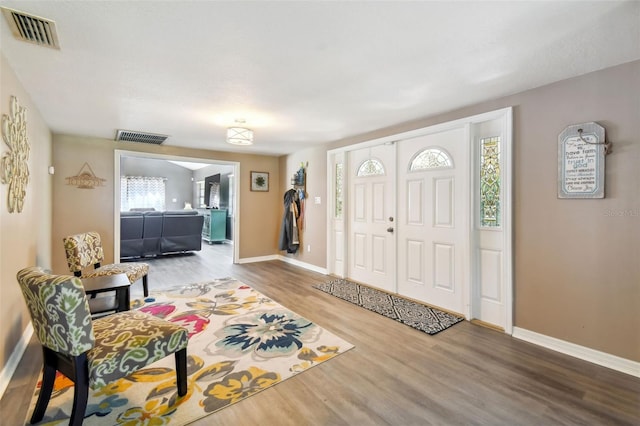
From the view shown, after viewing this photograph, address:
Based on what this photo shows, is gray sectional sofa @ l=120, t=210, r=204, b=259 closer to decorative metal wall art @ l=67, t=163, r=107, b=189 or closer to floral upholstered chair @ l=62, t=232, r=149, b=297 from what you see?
decorative metal wall art @ l=67, t=163, r=107, b=189

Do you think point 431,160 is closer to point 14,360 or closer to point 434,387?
point 434,387

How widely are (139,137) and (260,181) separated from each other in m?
2.32

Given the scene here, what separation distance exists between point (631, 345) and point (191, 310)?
398cm

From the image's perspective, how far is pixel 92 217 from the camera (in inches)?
177

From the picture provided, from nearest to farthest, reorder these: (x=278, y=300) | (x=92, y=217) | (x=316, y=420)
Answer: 1. (x=316, y=420)
2. (x=278, y=300)
3. (x=92, y=217)

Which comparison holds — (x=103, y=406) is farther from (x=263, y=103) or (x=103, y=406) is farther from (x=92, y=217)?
(x=92, y=217)

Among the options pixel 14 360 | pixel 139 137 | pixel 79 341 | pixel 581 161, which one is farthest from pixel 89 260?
pixel 581 161

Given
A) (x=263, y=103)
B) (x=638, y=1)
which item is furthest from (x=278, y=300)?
(x=638, y=1)

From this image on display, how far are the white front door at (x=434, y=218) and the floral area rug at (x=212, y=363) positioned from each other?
4.99ft

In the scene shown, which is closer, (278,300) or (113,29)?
(113,29)

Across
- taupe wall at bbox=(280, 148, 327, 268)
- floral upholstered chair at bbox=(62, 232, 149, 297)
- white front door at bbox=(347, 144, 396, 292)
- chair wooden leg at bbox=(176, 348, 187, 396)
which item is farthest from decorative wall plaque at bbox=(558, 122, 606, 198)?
floral upholstered chair at bbox=(62, 232, 149, 297)

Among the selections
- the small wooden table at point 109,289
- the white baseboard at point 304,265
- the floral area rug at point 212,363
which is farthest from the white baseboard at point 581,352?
the small wooden table at point 109,289

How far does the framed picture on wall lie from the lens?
6047 mm

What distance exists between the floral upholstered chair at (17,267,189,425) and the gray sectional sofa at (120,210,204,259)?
16.5 feet
